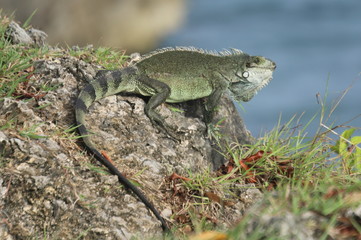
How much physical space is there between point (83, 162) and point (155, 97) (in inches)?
47.8

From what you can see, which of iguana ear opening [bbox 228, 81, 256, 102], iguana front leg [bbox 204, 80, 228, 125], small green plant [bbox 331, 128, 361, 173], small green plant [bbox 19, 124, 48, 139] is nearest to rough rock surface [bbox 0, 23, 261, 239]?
small green plant [bbox 19, 124, 48, 139]

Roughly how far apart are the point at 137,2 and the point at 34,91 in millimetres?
13621

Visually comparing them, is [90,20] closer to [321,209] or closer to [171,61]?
[171,61]

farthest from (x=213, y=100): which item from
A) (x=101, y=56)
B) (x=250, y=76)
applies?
(x=101, y=56)

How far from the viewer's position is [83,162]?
5.47 m

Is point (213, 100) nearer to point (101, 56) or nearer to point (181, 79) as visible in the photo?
point (181, 79)

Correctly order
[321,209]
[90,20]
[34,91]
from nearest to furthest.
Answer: [321,209] < [34,91] < [90,20]

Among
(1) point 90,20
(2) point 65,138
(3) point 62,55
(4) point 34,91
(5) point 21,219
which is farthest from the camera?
(1) point 90,20

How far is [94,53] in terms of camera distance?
7020mm

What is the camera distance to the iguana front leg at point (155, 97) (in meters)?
6.19

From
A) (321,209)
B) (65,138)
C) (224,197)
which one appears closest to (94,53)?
(65,138)

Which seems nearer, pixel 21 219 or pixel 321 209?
pixel 321 209

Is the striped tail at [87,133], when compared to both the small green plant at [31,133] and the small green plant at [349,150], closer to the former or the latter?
the small green plant at [31,133]

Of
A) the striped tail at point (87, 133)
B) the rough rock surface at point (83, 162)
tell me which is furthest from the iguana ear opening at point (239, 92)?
the striped tail at point (87, 133)
